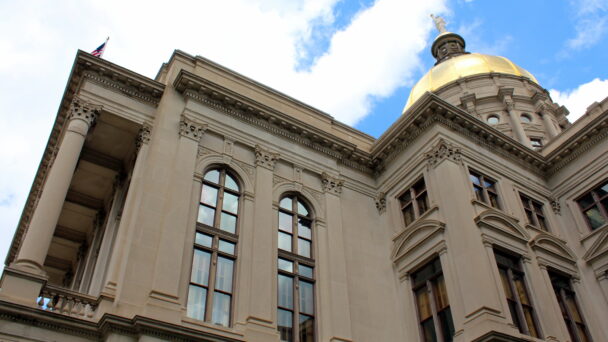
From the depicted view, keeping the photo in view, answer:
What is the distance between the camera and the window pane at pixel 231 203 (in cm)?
1958

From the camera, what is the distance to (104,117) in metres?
20.5

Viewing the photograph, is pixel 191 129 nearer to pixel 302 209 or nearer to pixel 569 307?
pixel 302 209

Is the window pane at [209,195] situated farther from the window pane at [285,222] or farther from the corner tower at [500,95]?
the corner tower at [500,95]

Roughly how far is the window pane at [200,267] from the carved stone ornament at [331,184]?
6387mm

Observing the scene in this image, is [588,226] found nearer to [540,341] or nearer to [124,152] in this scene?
[540,341]

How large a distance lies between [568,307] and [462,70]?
95.6 ft

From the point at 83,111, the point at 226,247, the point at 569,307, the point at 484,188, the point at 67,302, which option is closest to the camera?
the point at 67,302

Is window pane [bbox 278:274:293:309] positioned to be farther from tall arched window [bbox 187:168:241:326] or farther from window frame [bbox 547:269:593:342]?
window frame [bbox 547:269:593:342]

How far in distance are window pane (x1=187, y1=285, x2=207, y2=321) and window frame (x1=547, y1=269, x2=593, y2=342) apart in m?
12.1

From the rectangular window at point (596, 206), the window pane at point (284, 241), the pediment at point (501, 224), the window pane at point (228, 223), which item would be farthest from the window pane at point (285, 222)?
the rectangular window at point (596, 206)

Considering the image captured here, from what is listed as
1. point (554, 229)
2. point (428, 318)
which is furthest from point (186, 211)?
point (554, 229)

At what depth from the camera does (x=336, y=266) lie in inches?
781

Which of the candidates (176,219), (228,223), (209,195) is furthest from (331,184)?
(176,219)

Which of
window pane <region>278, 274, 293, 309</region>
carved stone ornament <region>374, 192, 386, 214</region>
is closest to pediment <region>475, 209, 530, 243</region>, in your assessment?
carved stone ornament <region>374, 192, 386, 214</region>
